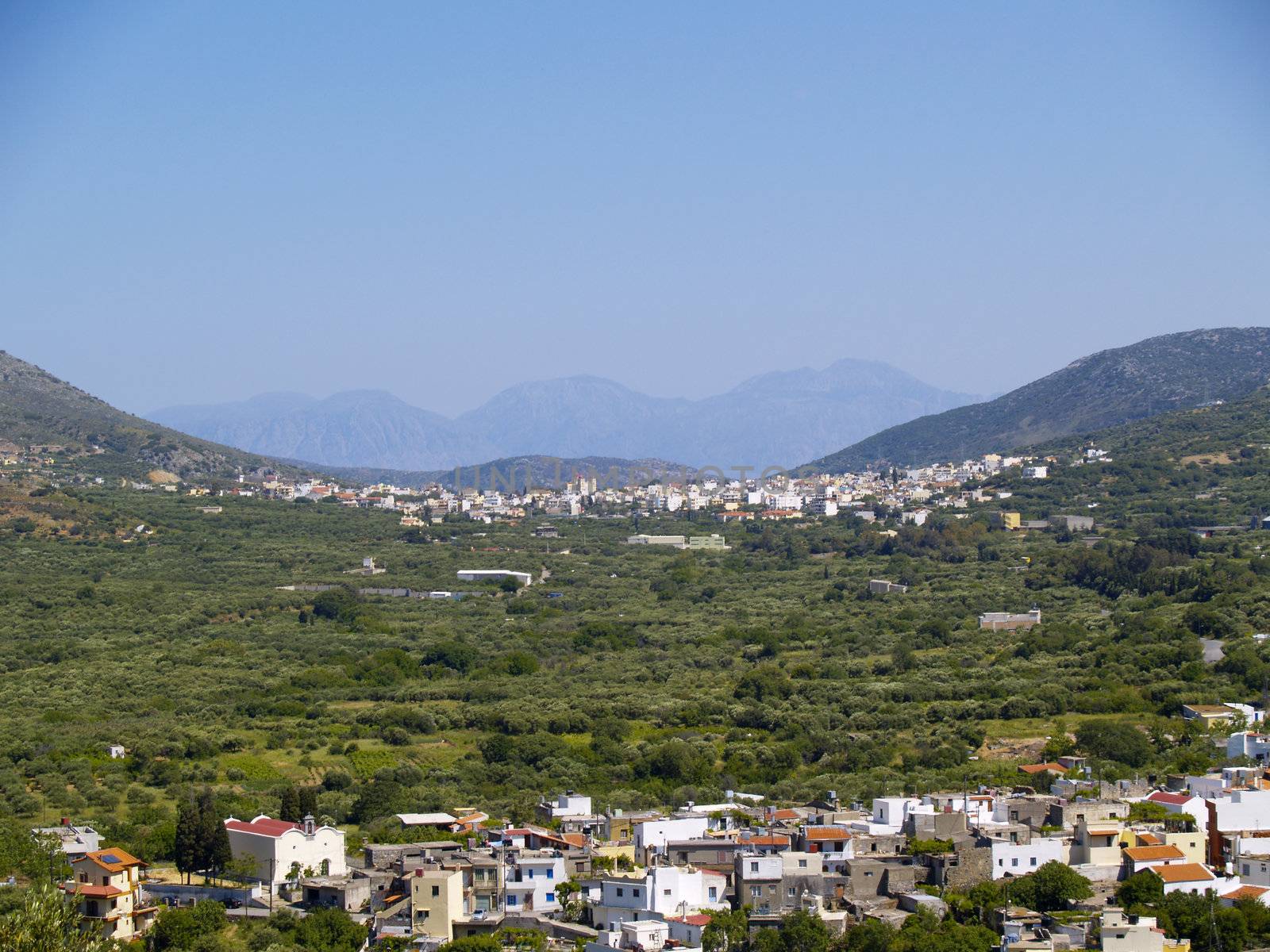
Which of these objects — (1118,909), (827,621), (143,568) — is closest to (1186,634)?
(827,621)

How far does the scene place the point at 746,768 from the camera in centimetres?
3322

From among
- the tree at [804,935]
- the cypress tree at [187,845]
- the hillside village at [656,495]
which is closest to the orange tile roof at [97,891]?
the cypress tree at [187,845]

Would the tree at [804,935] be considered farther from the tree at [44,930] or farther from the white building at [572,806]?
the white building at [572,806]

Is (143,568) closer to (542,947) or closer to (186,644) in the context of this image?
(186,644)

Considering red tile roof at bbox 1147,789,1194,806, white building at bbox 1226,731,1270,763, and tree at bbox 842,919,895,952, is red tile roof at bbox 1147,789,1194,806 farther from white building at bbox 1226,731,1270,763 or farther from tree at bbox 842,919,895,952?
tree at bbox 842,919,895,952

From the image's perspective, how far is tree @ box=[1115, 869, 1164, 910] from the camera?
1980 cm

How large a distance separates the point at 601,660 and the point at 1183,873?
3185cm

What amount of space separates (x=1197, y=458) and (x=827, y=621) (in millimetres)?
40610

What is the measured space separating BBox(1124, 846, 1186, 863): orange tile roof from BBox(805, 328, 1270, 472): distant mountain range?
116m

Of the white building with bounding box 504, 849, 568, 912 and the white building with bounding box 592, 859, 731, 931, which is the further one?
the white building with bounding box 504, 849, 568, 912

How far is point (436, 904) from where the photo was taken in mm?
19891

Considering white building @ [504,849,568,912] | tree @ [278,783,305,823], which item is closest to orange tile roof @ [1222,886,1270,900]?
white building @ [504,849,568,912]

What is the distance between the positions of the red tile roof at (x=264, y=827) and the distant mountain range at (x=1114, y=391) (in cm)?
11690

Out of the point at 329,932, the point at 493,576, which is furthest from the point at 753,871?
the point at 493,576
